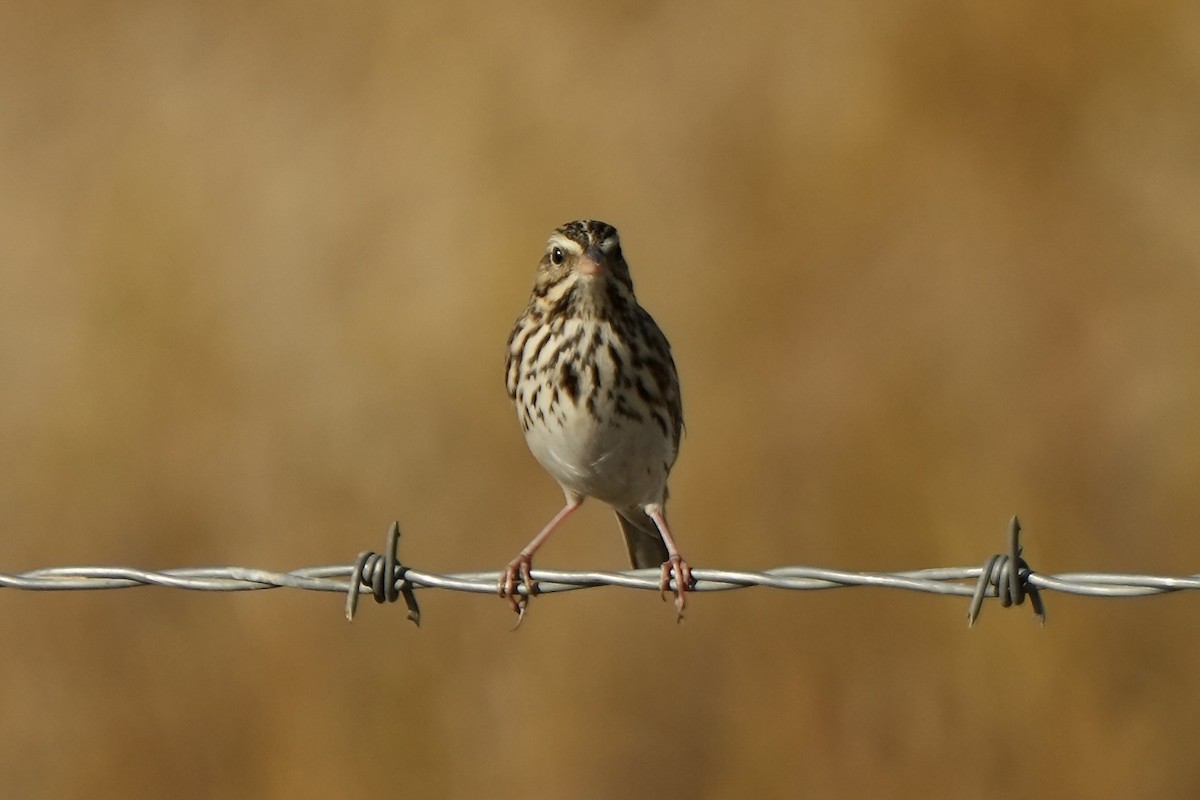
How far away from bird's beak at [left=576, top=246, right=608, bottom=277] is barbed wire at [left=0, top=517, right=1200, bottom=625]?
1391 millimetres

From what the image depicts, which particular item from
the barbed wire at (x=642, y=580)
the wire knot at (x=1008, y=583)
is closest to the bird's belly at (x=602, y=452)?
the barbed wire at (x=642, y=580)

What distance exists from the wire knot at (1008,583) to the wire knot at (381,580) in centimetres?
145

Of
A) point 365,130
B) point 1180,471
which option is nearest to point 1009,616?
point 1180,471

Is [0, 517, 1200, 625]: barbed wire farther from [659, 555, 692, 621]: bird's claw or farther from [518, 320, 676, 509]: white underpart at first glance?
[518, 320, 676, 509]: white underpart

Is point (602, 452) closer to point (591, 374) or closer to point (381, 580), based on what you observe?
point (591, 374)

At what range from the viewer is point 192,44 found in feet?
41.4

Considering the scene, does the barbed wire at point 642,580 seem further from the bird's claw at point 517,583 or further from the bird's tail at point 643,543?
the bird's tail at point 643,543

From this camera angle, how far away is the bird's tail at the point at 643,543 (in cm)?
761

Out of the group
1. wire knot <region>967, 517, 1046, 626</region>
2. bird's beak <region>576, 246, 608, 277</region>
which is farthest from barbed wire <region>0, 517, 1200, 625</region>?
bird's beak <region>576, 246, 608, 277</region>

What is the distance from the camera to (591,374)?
6.70 metres

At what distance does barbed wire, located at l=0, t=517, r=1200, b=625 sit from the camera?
15.3 ft

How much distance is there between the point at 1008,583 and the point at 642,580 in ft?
3.01

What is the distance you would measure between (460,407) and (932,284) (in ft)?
9.22

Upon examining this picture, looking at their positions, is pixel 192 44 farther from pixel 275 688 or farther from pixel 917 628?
pixel 917 628
